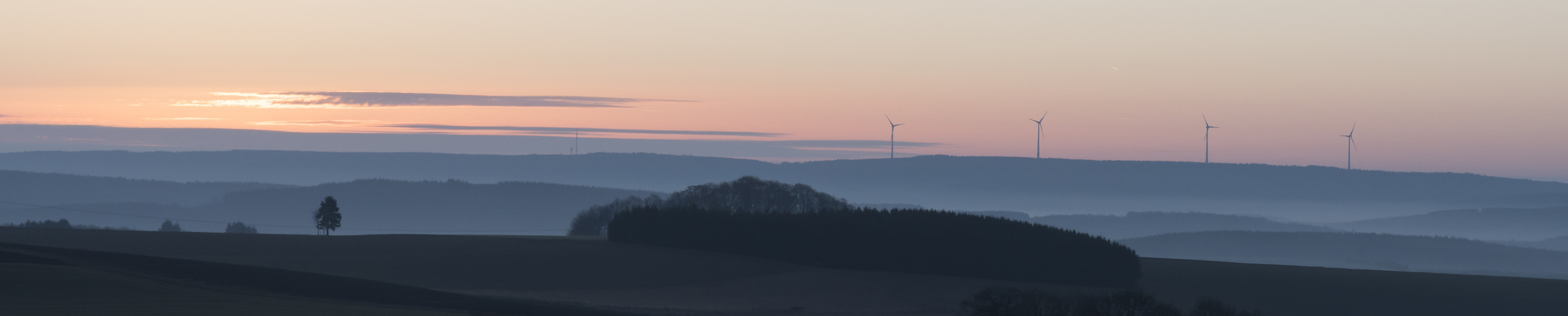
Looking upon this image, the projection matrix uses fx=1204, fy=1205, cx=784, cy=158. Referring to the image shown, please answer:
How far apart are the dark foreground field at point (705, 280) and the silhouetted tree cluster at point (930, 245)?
84.5 inches

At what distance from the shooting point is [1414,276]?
8106cm

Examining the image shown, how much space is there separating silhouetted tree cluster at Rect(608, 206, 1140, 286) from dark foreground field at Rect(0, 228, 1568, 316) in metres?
2.15

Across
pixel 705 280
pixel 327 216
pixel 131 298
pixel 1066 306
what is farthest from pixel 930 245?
pixel 327 216

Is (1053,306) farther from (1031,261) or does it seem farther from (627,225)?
(627,225)

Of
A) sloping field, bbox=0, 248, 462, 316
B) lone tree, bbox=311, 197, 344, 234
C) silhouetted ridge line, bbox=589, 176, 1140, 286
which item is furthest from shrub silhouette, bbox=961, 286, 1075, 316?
lone tree, bbox=311, 197, 344, 234

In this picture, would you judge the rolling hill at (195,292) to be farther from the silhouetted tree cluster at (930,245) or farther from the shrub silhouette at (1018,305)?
the silhouetted tree cluster at (930,245)

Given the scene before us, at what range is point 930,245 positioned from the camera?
77938 mm

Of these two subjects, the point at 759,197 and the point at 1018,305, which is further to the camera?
the point at 759,197

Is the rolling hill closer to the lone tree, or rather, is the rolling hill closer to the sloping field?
the sloping field

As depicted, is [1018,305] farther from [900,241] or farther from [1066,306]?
[900,241]

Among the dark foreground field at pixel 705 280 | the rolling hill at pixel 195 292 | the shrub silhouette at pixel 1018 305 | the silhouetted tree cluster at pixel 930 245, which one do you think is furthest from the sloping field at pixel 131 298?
the silhouetted tree cluster at pixel 930 245

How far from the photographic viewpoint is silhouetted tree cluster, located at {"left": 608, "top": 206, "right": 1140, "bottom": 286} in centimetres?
7706

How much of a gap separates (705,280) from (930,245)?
16370 millimetres

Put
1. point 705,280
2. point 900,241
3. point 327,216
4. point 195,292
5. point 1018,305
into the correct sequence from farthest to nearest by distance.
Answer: point 327,216 → point 900,241 → point 705,280 → point 195,292 → point 1018,305
